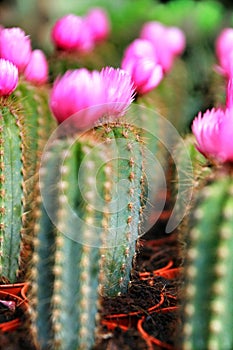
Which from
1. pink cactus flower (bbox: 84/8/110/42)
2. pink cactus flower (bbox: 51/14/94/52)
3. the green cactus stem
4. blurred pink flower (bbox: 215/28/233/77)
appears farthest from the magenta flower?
pink cactus flower (bbox: 84/8/110/42)

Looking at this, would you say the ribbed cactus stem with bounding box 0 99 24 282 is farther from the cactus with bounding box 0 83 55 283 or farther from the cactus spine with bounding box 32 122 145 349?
the cactus spine with bounding box 32 122 145 349

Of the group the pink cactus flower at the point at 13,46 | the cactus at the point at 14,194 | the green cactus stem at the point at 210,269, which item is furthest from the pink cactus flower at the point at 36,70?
the green cactus stem at the point at 210,269

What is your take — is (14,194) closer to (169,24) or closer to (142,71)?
(142,71)

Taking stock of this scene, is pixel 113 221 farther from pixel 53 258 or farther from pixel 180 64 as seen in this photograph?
pixel 180 64

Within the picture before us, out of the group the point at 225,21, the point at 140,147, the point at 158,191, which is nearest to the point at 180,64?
the point at 225,21

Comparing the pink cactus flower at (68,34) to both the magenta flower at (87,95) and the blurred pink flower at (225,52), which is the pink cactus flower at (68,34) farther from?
the magenta flower at (87,95)

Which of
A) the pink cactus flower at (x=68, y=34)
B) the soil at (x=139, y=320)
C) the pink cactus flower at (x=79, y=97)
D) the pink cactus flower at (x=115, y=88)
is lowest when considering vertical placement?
the soil at (x=139, y=320)
